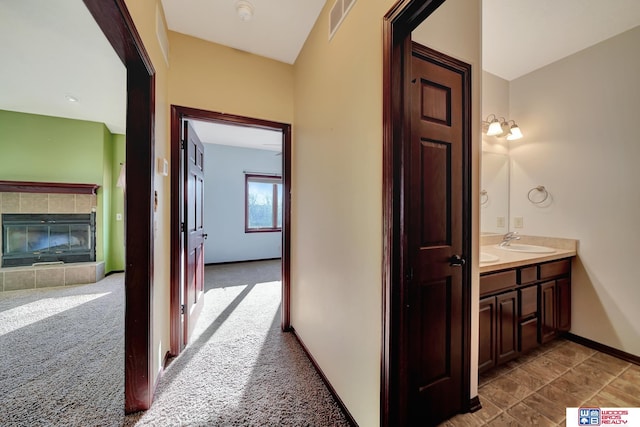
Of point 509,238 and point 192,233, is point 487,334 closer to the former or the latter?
point 509,238

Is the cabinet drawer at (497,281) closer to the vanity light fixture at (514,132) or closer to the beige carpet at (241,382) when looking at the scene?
the beige carpet at (241,382)

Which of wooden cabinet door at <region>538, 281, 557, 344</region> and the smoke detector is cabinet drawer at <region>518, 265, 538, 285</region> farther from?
the smoke detector

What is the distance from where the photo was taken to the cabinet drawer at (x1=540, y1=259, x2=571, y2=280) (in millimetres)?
1968

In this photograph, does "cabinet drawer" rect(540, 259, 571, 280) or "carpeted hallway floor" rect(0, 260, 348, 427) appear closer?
"carpeted hallway floor" rect(0, 260, 348, 427)

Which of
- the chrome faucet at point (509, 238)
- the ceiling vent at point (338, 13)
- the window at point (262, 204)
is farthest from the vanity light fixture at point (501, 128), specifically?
the window at point (262, 204)

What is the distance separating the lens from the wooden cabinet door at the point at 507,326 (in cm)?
167

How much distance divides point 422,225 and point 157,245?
1721mm

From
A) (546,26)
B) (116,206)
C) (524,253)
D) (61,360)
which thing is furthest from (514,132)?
(116,206)

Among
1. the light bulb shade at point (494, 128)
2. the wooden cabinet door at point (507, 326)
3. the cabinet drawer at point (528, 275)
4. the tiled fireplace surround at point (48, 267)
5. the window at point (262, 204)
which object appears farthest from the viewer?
the window at point (262, 204)

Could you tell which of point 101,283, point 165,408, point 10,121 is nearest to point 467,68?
point 165,408

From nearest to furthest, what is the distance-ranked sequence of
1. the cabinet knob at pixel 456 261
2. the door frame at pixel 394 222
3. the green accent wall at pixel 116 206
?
the door frame at pixel 394 222 → the cabinet knob at pixel 456 261 → the green accent wall at pixel 116 206

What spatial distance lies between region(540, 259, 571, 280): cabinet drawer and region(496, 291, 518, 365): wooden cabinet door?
47 centimetres

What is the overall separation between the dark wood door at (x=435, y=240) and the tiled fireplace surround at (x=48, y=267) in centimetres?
495

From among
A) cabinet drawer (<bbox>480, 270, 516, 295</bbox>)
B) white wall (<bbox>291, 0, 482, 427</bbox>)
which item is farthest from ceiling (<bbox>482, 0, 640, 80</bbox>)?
cabinet drawer (<bbox>480, 270, 516, 295</bbox>)
